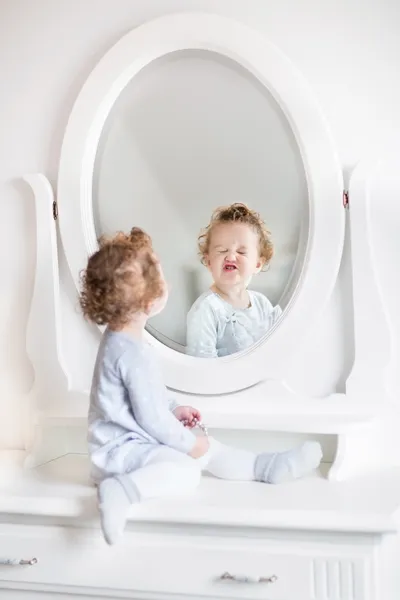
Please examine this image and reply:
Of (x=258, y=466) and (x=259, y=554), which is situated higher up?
(x=258, y=466)

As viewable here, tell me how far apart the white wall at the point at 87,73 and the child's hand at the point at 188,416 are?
27cm

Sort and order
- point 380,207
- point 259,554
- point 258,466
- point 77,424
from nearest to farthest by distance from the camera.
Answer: point 259,554, point 258,466, point 380,207, point 77,424

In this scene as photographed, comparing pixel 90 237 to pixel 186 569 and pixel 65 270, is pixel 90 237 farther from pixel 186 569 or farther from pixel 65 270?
pixel 186 569

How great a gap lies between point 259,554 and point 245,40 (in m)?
1.11

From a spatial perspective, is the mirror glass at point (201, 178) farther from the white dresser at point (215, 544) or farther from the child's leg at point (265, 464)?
the white dresser at point (215, 544)

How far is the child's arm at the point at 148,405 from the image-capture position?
1.68 meters

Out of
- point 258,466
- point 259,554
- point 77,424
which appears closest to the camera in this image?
point 259,554

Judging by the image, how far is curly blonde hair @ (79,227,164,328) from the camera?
1.70 metres

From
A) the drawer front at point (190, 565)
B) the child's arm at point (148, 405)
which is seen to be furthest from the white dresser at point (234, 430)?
the child's arm at point (148, 405)

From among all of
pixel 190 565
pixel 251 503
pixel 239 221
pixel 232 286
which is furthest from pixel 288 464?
pixel 239 221

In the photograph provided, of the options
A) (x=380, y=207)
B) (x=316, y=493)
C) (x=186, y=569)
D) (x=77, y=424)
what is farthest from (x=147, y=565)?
(x=380, y=207)

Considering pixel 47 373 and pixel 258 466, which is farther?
pixel 47 373

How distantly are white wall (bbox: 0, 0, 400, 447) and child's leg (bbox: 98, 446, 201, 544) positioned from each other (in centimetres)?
39

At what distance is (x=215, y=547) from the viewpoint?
1.56 metres
